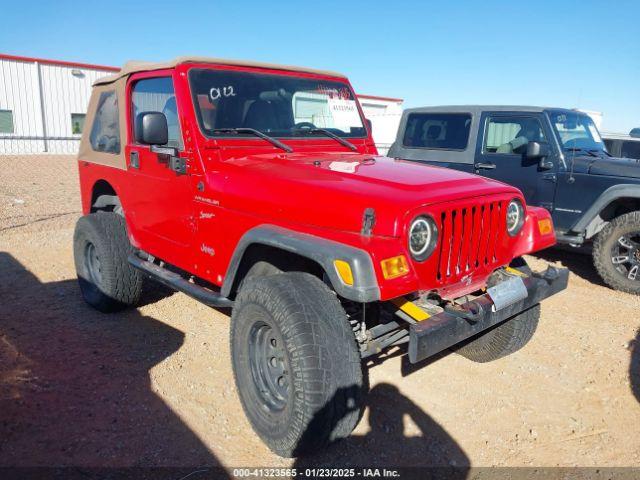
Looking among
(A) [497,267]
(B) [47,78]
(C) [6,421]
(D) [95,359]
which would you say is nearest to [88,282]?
(D) [95,359]

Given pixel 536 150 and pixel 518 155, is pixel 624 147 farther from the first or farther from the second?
pixel 536 150

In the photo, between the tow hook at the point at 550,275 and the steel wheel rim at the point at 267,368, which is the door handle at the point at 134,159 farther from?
the tow hook at the point at 550,275

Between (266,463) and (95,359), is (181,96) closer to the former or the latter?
(95,359)

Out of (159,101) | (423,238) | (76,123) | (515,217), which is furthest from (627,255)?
(76,123)

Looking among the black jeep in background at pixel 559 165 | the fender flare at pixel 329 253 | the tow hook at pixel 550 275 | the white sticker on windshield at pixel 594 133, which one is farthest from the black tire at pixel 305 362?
the white sticker on windshield at pixel 594 133

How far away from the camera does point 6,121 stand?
65.5 feet

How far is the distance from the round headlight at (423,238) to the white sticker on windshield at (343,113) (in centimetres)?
179

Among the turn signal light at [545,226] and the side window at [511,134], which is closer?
the turn signal light at [545,226]

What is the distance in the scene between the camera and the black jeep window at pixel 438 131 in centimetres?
667

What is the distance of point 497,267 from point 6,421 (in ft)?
10.0

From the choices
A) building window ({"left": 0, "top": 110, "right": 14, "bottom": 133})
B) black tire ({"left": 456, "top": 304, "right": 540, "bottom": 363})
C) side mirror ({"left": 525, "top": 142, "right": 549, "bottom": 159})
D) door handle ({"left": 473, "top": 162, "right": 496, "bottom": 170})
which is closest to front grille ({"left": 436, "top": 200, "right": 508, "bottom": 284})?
black tire ({"left": 456, "top": 304, "right": 540, "bottom": 363})

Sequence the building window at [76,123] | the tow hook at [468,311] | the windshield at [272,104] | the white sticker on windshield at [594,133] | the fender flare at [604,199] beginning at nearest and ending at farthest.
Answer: the tow hook at [468,311], the windshield at [272,104], the fender flare at [604,199], the white sticker on windshield at [594,133], the building window at [76,123]

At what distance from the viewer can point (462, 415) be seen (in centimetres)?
317

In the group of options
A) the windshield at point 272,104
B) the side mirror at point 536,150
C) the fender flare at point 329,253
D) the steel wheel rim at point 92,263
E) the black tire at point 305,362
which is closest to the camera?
the fender flare at point 329,253
